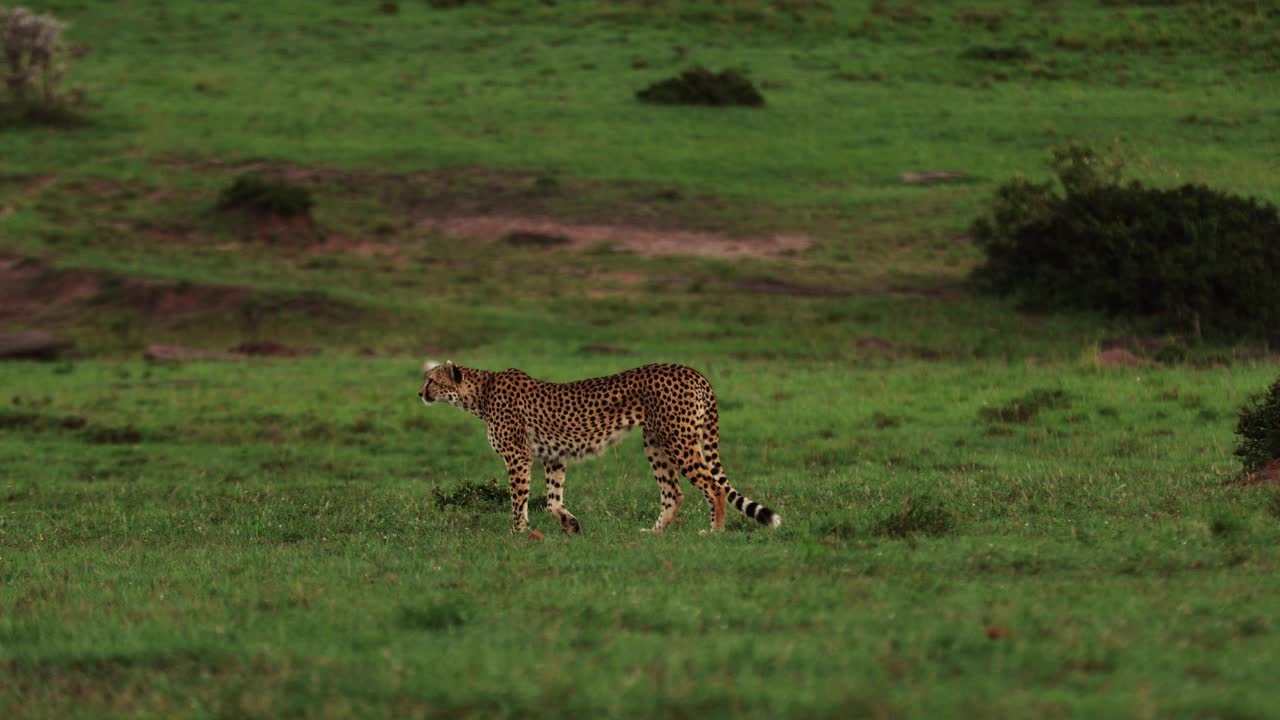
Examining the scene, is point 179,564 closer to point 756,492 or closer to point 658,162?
point 756,492

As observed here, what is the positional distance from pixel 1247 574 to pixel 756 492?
729 centimetres

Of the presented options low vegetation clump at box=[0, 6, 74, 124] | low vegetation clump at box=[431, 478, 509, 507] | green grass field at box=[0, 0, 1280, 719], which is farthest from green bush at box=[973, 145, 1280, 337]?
low vegetation clump at box=[0, 6, 74, 124]

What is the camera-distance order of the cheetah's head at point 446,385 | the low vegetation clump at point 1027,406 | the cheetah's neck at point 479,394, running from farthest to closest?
Result: the low vegetation clump at point 1027,406
the cheetah's head at point 446,385
the cheetah's neck at point 479,394

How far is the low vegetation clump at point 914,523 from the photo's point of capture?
11.9 m

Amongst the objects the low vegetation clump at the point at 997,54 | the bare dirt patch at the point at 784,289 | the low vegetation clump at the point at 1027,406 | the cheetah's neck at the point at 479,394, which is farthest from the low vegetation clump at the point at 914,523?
the low vegetation clump at the point at 997,54

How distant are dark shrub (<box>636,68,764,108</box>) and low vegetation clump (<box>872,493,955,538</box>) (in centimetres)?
4309

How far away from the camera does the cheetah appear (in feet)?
44.0

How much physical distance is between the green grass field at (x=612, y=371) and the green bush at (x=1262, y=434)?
1.88 ft

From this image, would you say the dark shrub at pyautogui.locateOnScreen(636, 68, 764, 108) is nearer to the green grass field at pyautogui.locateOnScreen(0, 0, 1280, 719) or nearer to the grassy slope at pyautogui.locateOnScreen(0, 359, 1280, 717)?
the green grass field at pyautogui.locateOnScreen(0, 0, 1280, 719)

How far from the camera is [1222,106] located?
50938 mm

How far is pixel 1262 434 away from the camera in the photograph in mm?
15438

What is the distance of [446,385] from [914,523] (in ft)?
16.0

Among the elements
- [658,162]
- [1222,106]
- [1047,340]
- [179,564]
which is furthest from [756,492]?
[1222,106]

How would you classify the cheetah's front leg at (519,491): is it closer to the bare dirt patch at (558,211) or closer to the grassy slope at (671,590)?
the grassy slope at (671,590)
